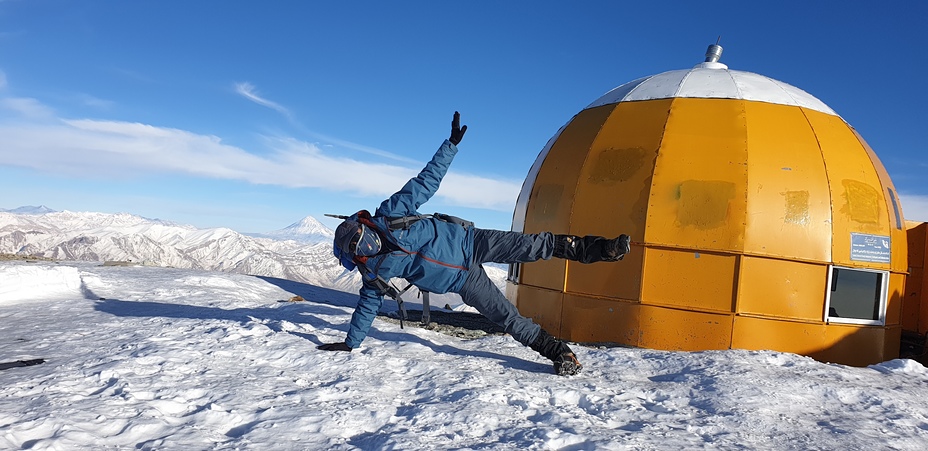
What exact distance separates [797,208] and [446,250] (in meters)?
5.49

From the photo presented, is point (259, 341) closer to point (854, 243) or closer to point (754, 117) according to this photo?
point (754, 117)

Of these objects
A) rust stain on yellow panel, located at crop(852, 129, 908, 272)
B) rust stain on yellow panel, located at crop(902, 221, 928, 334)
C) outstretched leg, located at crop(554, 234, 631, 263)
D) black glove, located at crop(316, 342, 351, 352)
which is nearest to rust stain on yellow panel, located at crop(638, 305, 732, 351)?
outstretched leg, located at crop(554, 234, 631, 263)

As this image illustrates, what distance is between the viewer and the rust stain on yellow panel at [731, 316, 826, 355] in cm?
743

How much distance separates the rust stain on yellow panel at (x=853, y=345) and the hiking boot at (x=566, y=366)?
445 cm

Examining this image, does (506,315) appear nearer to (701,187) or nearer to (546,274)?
(546,274)

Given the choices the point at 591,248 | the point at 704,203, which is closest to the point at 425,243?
the point at 591,248

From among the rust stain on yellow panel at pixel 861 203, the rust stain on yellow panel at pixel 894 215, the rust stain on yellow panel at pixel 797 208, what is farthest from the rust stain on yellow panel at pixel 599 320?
the rust stain on yellow panel at pixel 894 215

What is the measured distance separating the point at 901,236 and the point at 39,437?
11.2 m

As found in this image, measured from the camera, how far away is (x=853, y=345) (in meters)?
7.74

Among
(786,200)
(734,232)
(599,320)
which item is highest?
(786,200)

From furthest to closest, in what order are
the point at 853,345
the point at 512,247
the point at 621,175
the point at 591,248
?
the point at 621,175 < the point at 853,345 < the point at 512,247 < the point at 591,248

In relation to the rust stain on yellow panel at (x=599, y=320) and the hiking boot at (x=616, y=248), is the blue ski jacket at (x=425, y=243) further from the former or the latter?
the rust stain on yellow panel at (x=599, y=320)

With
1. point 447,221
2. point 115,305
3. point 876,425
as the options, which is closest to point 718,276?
point 876,425

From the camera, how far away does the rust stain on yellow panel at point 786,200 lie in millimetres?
7465
